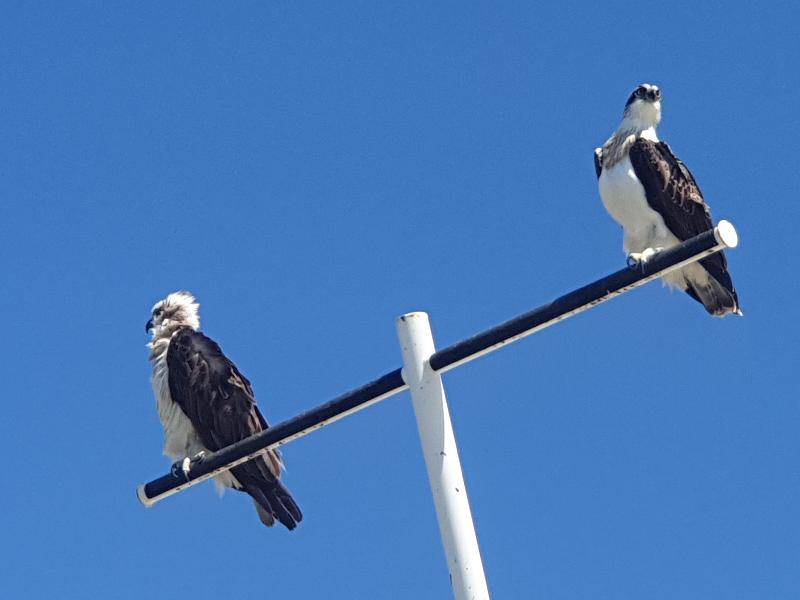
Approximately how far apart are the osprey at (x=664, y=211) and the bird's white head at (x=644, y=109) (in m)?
0.34

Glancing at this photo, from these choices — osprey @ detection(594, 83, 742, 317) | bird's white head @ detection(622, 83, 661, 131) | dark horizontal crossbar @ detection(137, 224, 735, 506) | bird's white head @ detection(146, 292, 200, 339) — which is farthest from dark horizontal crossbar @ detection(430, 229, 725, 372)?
bird's white head @ detection(146, 292, 200, 339)

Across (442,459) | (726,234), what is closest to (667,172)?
(726,234)

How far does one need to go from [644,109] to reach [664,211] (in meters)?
0.96

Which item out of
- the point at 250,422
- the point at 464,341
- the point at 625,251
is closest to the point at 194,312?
the point at 250,422

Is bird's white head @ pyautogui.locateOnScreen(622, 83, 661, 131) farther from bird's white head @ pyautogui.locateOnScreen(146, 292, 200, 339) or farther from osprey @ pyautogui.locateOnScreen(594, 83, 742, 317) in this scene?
bird's white head @ pyautogui.locateOnScreen(146, 292, 200, 339)

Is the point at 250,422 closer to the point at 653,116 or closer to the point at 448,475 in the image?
the point at 653,116

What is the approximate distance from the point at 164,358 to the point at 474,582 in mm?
5523

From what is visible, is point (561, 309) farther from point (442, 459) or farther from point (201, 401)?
point (201, 401)

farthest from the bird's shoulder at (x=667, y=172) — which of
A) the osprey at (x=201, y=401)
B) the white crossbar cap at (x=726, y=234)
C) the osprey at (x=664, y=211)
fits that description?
the white crossbar cap at (x=726, y=234)

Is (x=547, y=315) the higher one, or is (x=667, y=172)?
(x=667, y=172)

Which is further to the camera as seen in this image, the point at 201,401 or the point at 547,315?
the point at 201,401

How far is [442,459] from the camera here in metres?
4.97

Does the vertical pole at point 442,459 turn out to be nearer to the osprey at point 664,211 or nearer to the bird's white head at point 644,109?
the osprey at point 664,211

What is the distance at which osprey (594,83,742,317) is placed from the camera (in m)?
8.78
